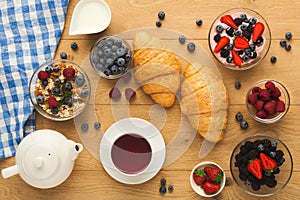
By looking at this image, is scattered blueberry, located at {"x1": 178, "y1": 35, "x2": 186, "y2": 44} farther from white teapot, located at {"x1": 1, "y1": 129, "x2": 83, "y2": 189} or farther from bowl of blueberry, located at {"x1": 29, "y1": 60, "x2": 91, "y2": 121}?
white teapot, located at {"x1": 1, "y1": 129, "x2": 83, "y2": 189}

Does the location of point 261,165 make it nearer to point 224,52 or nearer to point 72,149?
point 224,52

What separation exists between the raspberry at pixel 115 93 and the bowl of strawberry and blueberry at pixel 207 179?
15.1 inches

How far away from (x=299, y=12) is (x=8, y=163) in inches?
47.3

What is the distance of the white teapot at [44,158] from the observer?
174cm

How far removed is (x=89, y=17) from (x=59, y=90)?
287 mm

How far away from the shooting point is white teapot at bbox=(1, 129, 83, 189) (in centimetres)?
174

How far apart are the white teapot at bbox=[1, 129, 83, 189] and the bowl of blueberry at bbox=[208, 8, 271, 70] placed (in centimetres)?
60

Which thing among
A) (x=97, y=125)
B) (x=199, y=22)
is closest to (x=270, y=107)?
(x=199, y=22)

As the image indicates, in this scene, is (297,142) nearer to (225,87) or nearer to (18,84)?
(225,87)

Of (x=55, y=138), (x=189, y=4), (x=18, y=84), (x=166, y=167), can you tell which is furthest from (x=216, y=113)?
(x=18, y=84)

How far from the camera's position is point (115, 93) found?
189 cm

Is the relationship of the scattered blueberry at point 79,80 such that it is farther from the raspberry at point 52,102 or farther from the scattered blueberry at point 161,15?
the scattered blueberry at point 161,15

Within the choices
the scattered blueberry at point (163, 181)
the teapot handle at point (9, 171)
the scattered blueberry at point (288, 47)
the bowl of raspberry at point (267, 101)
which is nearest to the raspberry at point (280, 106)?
the bowl of raspberry at point (267, 101)

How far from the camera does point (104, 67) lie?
183 centimetres
